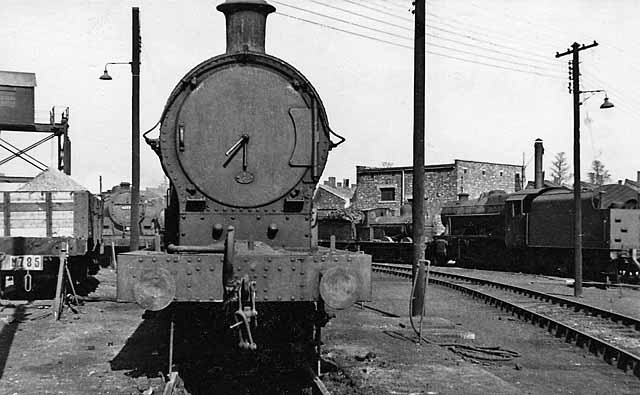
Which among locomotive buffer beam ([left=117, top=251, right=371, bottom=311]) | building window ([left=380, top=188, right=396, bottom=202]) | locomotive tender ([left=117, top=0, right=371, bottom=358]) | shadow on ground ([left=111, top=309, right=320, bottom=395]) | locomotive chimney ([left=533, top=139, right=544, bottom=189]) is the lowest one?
shadow on ground ([left=111, top=309, right=320, bottom=395])

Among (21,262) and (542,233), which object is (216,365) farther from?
(542,233)

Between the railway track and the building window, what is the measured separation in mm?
30194

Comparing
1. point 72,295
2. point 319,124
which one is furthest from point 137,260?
point 72,295

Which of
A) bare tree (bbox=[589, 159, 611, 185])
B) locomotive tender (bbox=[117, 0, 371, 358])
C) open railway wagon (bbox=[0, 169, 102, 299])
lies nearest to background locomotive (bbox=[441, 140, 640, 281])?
open railway wagon (bbox=[0, 169, 102, 299])

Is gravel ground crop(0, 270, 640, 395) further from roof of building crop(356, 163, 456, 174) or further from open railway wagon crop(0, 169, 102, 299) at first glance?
roof of building crop(356, 163, 456, 174)

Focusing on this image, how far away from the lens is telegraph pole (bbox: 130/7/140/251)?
17.9 metres

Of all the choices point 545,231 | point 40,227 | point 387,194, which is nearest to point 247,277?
point 40,227

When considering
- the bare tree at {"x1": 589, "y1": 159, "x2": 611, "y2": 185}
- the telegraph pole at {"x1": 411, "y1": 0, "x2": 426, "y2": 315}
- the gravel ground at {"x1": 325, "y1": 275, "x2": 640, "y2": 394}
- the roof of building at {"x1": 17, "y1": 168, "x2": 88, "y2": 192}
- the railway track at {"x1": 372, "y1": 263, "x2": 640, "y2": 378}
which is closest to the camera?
the gravel ground at {"x1": 325, "y1": 275, "x2": 640, "y2": 394}

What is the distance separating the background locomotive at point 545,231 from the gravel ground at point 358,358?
9664 mm

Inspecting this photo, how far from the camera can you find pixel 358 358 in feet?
27.1

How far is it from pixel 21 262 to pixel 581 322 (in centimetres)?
976

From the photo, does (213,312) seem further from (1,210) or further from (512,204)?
(512,204)

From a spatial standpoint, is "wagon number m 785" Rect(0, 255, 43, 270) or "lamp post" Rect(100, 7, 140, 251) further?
"lamp post" Rect(100, 7, 140, 251)

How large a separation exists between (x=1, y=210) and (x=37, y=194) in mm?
650
